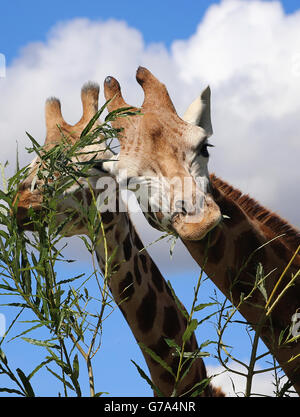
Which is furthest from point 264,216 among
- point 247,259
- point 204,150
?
point 204,150

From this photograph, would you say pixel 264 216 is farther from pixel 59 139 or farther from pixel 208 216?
pixel 59 139

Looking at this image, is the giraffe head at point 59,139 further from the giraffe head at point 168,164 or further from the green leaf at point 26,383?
the green leaf at point 26,383

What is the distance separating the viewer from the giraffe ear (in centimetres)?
382

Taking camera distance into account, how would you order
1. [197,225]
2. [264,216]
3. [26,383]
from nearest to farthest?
[26,383] → [197,225] → [264,216]

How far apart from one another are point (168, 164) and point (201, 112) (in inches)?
24.1

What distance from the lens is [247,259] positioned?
4.02 metres

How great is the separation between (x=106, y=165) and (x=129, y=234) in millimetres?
928

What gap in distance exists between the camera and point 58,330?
7.13 feet

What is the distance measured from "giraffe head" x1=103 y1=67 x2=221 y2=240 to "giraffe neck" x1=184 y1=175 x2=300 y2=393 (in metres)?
0.54

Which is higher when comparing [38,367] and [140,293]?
[140,293]
